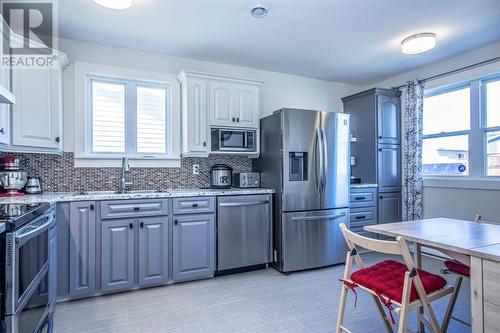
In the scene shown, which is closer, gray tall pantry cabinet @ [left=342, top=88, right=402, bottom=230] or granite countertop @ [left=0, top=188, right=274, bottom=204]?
granite countertop @ [left=0, top=188, right=274, bottom=204]

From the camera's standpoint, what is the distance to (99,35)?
304 cm

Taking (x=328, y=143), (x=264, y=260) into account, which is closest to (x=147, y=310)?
(x=264, y=260)

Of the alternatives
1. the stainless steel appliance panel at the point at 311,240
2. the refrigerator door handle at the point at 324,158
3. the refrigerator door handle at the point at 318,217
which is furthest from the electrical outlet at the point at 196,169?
the refrigerator door handle at the point at 324,158

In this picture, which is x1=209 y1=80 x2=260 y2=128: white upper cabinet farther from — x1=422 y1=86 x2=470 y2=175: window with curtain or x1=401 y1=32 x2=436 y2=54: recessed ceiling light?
x1=422 y1=86 x2=470 y2=175: window with curtain

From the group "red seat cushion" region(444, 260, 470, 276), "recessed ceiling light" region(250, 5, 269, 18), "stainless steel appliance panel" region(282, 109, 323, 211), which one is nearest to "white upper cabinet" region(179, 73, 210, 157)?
"stainless steel appliance panel" region(282, 109, 323, 211)

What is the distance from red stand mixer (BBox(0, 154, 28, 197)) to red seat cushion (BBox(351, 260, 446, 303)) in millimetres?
2928

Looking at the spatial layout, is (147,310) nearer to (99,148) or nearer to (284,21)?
(99,148)

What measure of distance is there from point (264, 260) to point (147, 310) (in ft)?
4.67

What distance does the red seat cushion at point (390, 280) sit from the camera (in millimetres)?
1586

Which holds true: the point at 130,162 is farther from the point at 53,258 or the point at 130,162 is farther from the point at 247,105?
the point at 247,105

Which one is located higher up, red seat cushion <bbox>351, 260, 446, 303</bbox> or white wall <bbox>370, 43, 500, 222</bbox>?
white wall <bbox>370, 43, 500, 222</bbox>

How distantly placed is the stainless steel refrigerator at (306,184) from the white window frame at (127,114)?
120 cm

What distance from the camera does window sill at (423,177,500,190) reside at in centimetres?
331

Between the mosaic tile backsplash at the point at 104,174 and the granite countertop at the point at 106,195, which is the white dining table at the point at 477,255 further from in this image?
the mosaic tile backsplash at the point at 104,174
